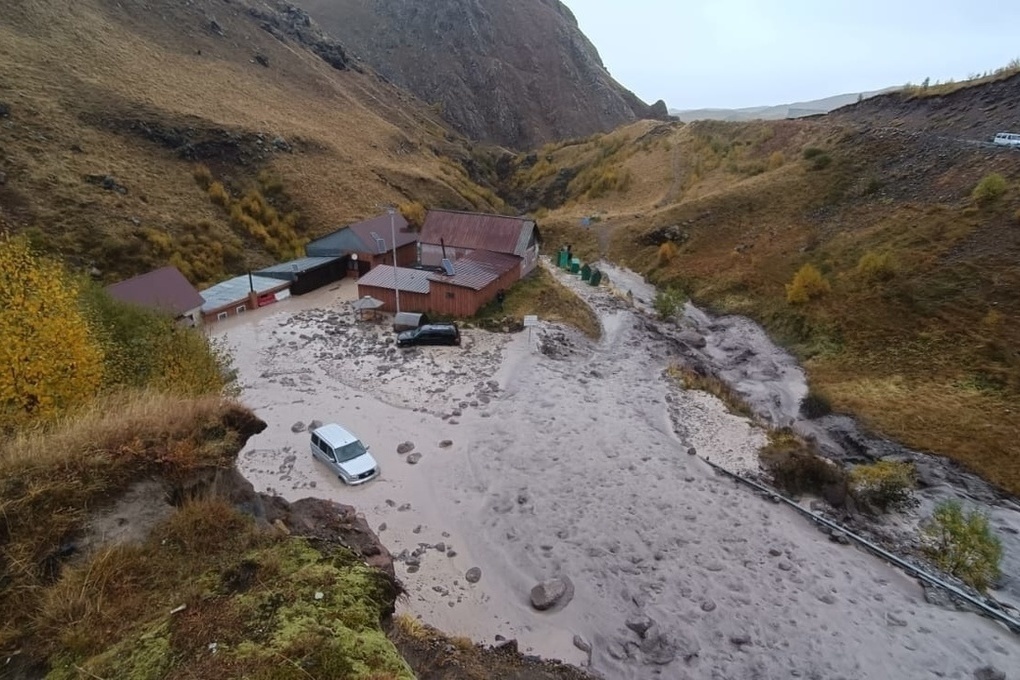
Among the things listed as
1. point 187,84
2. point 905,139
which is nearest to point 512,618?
point 905,139

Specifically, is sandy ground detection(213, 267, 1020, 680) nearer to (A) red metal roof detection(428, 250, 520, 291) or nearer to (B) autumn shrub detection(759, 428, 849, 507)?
(B) autumn shrub detection(759, 428, 849, 507)

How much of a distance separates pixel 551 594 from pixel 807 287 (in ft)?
118

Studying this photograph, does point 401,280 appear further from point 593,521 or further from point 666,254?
point 666,254

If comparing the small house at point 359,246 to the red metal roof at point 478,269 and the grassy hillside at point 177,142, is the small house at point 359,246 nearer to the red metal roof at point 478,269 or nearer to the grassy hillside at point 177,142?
the grassy hillside at point 177,142

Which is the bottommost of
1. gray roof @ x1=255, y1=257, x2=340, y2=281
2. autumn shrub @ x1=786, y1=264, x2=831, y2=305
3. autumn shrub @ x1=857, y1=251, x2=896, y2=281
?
gray roof @ x1=255, y1=257, x2=340, y2=281

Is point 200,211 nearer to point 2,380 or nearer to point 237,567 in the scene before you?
point 2,380

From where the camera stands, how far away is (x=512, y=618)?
16.7m

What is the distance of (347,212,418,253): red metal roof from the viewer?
49125mm

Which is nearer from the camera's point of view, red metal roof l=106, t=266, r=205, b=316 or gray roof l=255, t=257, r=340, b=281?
red metal roof l=106, t=266, r=205, b=316

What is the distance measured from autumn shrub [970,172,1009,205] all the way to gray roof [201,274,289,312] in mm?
54562

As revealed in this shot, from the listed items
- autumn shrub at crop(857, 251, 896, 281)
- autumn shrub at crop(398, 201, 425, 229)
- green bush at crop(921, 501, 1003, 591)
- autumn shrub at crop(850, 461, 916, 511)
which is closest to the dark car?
autumn shrub at crop(850, 461, 916, 511)

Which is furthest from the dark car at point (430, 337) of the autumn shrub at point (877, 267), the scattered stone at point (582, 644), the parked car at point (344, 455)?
the autumn shrub at point (877, 267)

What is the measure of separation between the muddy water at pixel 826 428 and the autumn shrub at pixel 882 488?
2.13 feet

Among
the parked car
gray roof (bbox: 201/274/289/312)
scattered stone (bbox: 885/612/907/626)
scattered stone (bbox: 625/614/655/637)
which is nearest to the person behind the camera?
scattered stone (bbox: 625/614/655/637)
